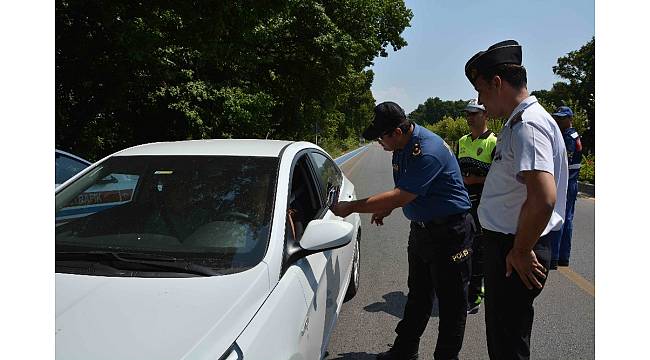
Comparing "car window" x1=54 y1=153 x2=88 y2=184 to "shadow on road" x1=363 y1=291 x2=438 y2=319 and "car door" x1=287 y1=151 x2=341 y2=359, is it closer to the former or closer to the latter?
"car door" x1=287 y1=151 x2=341 y2=359

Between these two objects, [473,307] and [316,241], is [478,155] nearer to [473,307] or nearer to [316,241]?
[473,307]

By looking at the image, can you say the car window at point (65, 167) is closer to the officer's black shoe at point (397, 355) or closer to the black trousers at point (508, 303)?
the officer's black shoe at point (397, 355)

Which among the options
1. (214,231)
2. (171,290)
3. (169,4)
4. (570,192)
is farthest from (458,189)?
(169,4)

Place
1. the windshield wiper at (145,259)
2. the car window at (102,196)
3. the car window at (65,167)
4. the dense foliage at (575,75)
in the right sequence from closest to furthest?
the windshield wiper at (145,259) → the car window at (102,196) → the car window at (65,167) → the dense foliage at (575,75)

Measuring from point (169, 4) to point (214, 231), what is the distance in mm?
7032

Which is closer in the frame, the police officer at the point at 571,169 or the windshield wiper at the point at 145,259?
the windshield wiper at the point at 145,259

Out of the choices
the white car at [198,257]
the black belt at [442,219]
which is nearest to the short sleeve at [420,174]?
the black belt at [442,219]

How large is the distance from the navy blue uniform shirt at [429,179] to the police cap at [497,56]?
649 millimetres

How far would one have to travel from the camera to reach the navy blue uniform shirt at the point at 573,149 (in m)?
5.31

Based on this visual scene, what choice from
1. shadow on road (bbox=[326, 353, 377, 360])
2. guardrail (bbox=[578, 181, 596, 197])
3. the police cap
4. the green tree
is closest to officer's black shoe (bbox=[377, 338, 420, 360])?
shadow on road (bbox=[326, 353, 377, 360])

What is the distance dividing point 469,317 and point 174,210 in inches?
111

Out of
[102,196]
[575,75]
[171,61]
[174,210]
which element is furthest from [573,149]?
[575,75]

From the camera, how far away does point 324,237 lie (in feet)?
6.95
